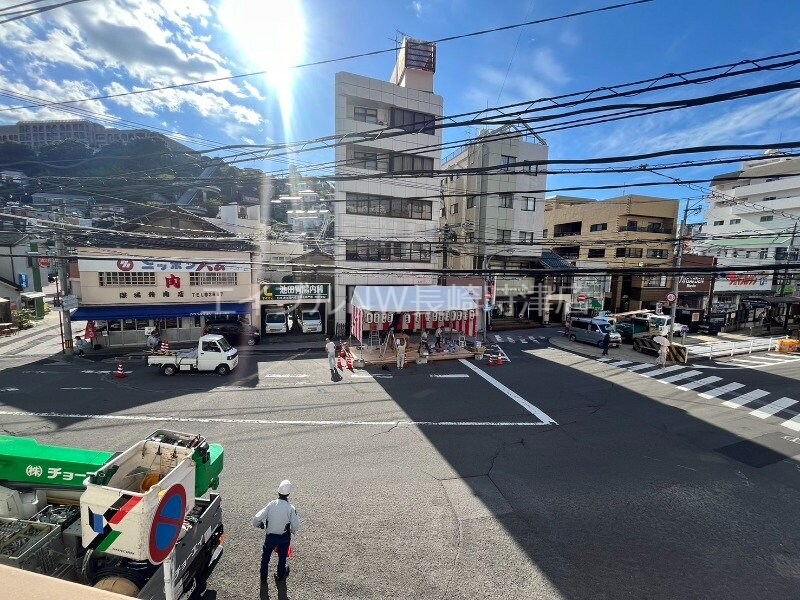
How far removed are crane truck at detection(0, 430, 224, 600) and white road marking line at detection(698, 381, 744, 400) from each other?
1682cm

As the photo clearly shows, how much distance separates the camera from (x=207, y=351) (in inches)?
598

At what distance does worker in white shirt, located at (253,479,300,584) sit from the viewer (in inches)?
187

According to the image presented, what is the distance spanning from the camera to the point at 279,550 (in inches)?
190

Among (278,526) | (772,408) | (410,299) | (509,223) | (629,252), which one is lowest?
(772,408)

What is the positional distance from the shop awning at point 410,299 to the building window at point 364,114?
48.6 feet

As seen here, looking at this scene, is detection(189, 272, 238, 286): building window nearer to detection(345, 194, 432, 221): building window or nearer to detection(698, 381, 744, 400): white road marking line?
detection(345, 194, 432, 221): building window

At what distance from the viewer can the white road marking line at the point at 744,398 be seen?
12.4m

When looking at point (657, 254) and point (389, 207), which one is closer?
point (389, 207)

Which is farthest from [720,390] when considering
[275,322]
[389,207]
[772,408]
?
[275,322]

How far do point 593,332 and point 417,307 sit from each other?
1284 cm

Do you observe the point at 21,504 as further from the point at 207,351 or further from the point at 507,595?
the point at 207,351

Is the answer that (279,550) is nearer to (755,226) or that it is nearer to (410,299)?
(410,299)

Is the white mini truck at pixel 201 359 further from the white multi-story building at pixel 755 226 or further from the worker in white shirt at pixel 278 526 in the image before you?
the white multi-story building at pixel 755 226

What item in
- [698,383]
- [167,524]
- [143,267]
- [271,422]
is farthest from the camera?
[143,267]
